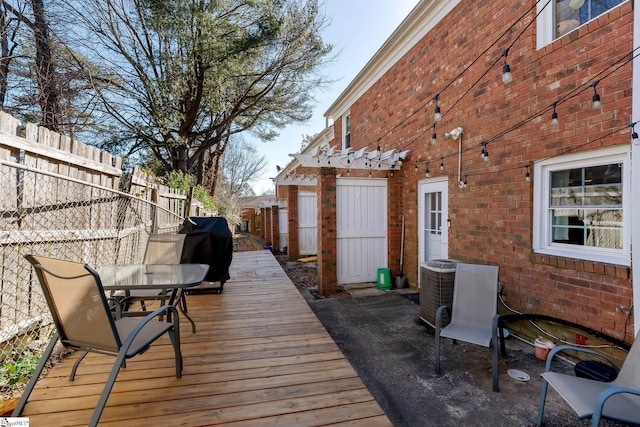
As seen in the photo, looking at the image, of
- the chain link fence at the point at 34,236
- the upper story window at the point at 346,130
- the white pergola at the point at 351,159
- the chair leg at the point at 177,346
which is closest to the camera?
the chain link fence at the point at 34,236

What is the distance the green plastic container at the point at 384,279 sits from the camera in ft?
20.8

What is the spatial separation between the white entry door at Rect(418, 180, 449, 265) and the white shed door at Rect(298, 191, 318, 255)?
470 centimetres

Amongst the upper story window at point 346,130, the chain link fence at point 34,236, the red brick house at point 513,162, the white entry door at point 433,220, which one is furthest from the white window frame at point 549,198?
the upper story window at point 346,130

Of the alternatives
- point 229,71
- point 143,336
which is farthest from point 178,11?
point 143,336

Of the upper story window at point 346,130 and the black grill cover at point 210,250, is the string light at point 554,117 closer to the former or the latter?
Answer: the black grill cover at point 210,250

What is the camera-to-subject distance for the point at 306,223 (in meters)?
10.5

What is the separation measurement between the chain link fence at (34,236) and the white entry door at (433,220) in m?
4.84

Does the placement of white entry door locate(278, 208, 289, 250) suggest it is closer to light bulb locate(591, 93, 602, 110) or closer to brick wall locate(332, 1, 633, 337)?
brick wall locate(332, 1, 633, 337)

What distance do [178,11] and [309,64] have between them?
416cm

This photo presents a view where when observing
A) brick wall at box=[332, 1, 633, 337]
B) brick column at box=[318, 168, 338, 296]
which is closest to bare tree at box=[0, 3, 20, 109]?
brick column at box=[318, 168, 338, 296]

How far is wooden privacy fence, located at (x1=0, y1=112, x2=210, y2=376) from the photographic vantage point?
→ 2.21 metres

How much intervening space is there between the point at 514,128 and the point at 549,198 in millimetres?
1020

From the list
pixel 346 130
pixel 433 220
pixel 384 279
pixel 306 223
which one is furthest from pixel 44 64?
pixel 433 220

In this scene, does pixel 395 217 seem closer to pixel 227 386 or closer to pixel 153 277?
pixel 153 277
